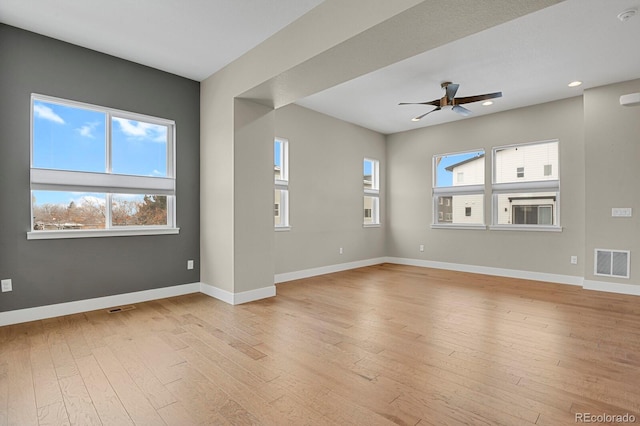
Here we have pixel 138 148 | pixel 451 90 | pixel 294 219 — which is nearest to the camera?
pixel 138 148

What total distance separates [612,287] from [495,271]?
167cm

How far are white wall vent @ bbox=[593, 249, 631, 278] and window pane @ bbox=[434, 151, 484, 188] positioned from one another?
7.35 feet

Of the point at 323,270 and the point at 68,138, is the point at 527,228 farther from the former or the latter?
the point at 68,138

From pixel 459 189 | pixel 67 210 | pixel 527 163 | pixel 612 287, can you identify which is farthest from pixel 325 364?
pixel 527 163

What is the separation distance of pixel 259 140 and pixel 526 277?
5.25 metres

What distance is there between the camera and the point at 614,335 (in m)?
3.02

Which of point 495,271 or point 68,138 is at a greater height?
point 68,138

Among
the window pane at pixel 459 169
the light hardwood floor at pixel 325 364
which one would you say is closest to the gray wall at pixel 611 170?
the light hardwood floor at pixel 325 364

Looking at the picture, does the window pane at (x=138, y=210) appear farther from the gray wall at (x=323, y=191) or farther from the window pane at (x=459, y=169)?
the window pane at (x=459, y=169)

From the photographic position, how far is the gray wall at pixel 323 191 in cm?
557

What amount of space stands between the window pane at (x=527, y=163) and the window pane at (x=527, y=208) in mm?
302

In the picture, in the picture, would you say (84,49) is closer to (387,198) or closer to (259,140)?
(259,140)

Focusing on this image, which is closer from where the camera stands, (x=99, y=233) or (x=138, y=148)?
(x=99, y=233)

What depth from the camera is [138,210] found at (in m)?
4.15
